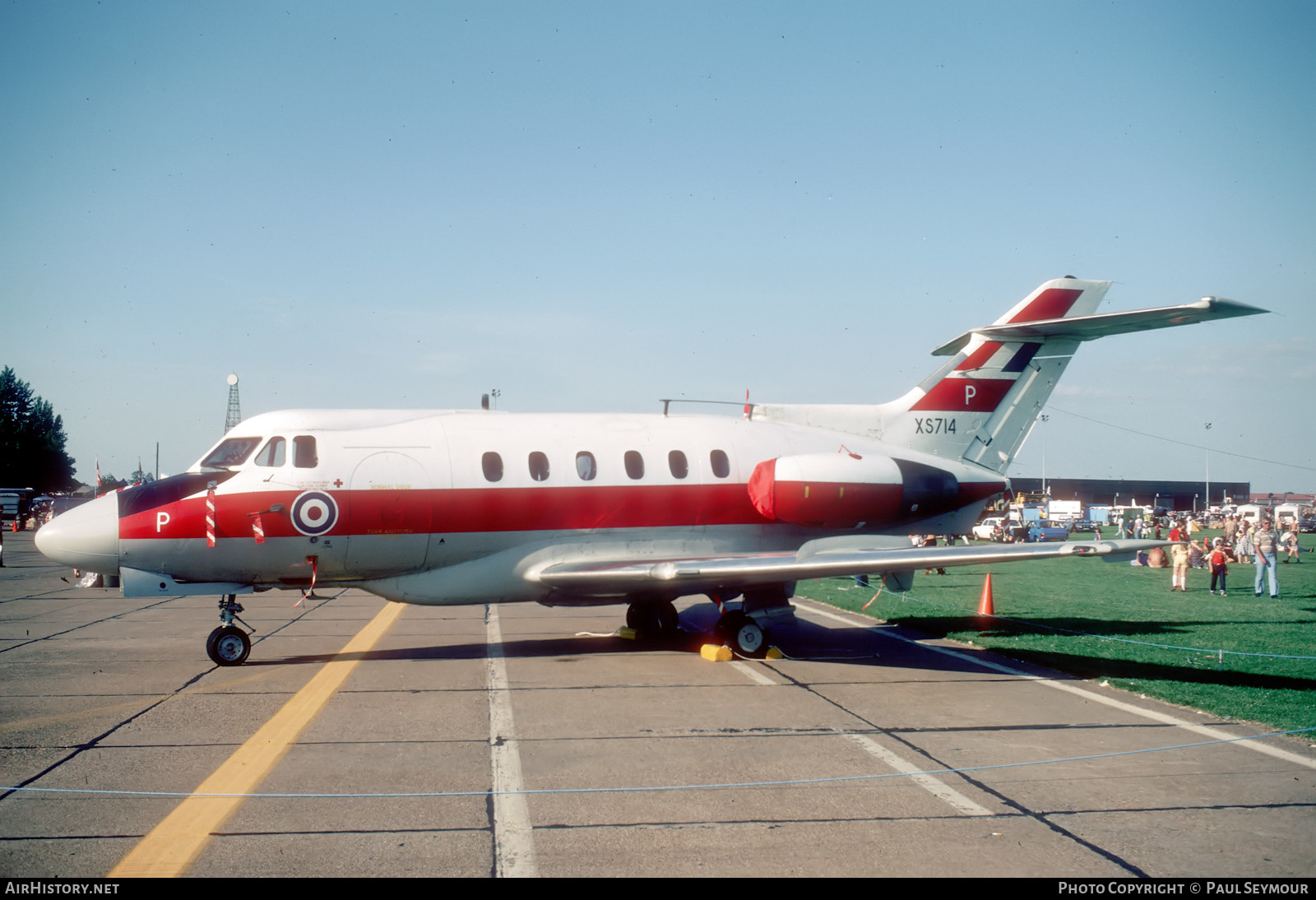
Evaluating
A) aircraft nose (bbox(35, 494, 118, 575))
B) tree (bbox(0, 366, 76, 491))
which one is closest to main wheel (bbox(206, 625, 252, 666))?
aircraft nose (bbox(35, 494, 118, 575))

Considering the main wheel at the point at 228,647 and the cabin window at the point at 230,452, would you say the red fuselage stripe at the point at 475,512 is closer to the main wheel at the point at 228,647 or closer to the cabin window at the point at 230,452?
the cabin window at the point at 230,452

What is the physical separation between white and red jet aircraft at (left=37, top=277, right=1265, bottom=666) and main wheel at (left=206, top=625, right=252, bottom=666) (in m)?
0.02

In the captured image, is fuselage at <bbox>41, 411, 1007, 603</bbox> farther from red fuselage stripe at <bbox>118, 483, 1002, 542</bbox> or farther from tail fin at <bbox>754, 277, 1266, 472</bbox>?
tail fin at <bbox>754, 277, 1266, 472</bbox>

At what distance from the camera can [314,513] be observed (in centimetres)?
1252

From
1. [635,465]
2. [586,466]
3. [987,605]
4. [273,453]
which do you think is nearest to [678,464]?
[635,465]

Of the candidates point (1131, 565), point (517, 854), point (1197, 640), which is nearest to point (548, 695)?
point (517, 854)

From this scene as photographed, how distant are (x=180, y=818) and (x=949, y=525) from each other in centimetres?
1233

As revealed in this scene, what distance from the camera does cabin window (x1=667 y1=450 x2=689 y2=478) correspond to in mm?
14109

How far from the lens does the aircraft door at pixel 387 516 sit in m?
12.7

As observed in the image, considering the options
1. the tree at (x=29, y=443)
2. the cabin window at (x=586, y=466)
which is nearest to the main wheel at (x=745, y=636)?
the cabin window at (x=586, y=466)

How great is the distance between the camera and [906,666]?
42.4 ft

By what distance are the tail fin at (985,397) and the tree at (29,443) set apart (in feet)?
305

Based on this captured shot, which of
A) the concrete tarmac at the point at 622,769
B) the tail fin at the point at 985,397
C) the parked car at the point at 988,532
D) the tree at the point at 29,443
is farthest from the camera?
the tree at the point at 29,443
